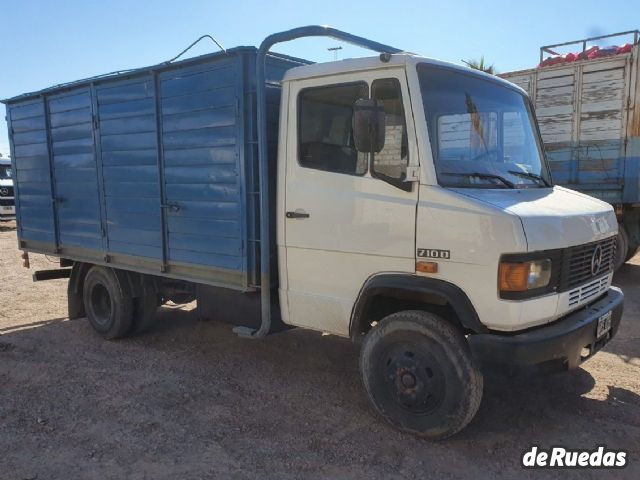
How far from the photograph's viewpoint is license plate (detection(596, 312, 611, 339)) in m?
3.79

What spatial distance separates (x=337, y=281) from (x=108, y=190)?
2932 millimetres

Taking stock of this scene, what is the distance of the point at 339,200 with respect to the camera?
3889 millimetres

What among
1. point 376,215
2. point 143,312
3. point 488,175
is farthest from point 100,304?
point 488,175

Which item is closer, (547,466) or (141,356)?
(547,466)

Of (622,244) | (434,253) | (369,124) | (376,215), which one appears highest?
(369,124)

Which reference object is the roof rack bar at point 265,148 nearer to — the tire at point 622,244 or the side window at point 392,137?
the side window at point 392,137

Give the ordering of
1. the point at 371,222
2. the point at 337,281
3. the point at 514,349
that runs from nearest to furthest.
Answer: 1. the point at 514,349
2. the point at 371,222
3. the point at 337,281

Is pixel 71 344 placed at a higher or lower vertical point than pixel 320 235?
lower

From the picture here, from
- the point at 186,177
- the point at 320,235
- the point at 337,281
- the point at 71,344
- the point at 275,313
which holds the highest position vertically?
the point at 186,177

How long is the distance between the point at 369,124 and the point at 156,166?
240 centimetres

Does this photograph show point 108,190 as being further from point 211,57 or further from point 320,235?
point 320,235

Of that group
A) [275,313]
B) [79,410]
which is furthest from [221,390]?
[79,410]

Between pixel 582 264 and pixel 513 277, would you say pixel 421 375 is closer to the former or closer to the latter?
pixel 513 277

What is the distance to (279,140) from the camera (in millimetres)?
4203
